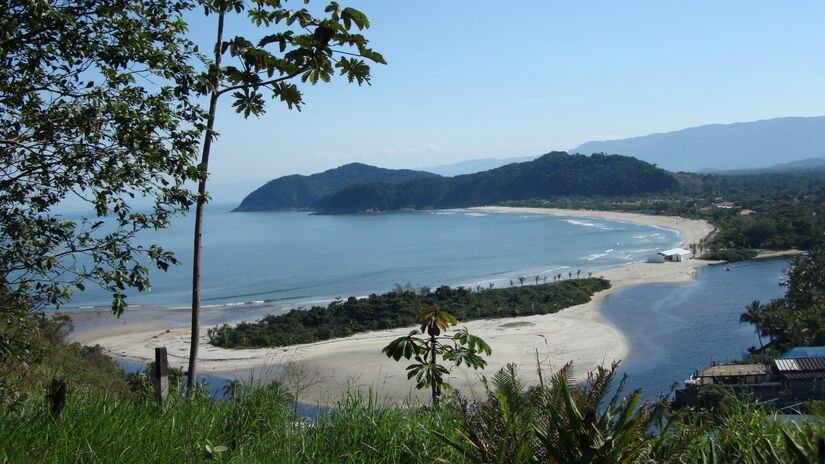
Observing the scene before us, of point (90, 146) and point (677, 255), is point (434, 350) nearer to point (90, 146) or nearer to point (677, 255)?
point (90, 146)

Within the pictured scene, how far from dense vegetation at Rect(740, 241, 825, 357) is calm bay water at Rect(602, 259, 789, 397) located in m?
0.92

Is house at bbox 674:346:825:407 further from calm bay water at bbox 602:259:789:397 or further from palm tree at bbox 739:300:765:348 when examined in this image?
palm tree at bbox 739:300:765:348

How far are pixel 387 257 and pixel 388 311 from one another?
28.0 meters

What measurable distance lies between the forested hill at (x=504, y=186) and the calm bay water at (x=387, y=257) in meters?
32.2

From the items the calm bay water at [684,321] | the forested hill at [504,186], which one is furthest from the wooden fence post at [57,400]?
the forested hill at [504,186]

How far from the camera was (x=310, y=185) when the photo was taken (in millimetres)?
173375

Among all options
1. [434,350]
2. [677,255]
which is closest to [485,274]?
[677,255]

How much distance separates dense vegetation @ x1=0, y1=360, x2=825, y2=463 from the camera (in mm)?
2332

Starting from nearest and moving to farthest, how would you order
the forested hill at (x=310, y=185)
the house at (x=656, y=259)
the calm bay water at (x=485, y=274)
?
the calm bay water at (x=485, y=274) < the house at (x=656, y=259) < the forested hill at (x=310, y=185)

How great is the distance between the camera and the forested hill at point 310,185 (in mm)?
167875

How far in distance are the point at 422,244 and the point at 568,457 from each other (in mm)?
70280

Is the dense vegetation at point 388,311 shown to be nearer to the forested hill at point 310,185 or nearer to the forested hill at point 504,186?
the forested hill at point 504,186

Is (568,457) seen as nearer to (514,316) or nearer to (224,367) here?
(224,367)

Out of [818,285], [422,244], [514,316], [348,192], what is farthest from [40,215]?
→ [348,192]
